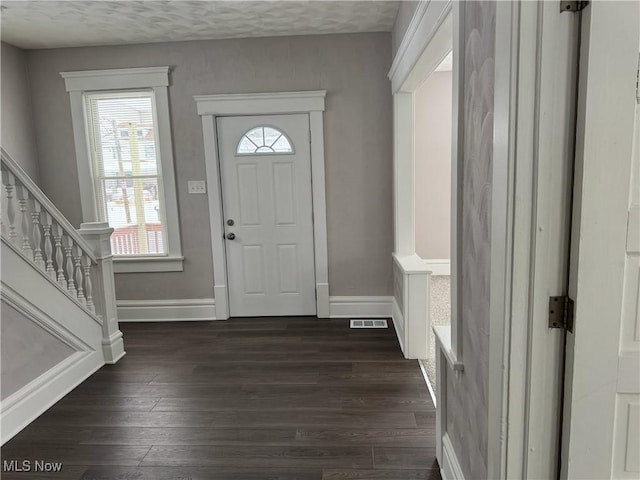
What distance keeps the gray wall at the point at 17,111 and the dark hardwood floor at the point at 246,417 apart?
2.07 metres

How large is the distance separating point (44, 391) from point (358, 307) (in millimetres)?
2552

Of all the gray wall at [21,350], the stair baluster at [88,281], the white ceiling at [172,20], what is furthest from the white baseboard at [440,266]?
the gray wall at [21,350]

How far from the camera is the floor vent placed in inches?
145

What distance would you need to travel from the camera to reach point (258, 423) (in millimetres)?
2266

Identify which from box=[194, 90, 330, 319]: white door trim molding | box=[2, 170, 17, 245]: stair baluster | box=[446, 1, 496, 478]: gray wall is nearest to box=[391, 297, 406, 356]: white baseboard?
box=[194, 90, 330, 319]: white door trim molding

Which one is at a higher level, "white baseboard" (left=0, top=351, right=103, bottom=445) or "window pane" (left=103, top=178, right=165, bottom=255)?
"window pane" (left=103, top=178, right=165, bottom=255)

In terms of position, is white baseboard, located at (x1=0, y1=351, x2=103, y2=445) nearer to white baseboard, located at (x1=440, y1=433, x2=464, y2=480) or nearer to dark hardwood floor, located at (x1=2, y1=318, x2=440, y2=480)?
dark hardwood floor, located at (x1=2, y1=318, x2=440, y2=480)

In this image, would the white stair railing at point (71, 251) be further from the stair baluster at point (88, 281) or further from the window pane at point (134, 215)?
the window pane at point (134, 215)

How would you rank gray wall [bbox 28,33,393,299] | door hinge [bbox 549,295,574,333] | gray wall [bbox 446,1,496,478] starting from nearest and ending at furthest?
door hinge [bbox 549,295,574,333]
gray wall [bbox 446,1,496,478]
gray wall [bbox 28,33,393,299]

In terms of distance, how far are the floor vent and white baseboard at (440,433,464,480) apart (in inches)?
71.8

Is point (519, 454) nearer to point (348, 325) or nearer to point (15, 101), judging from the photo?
point (348, 325)

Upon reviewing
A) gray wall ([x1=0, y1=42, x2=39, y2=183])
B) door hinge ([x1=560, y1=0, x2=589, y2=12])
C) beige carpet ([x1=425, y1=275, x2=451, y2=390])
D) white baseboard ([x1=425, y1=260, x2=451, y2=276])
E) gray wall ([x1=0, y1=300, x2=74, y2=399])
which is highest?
gray wall ([x1=0, y1=42, x2=39, y2=183])

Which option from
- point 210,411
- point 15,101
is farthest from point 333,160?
point 15,101

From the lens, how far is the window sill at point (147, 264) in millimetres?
3969
